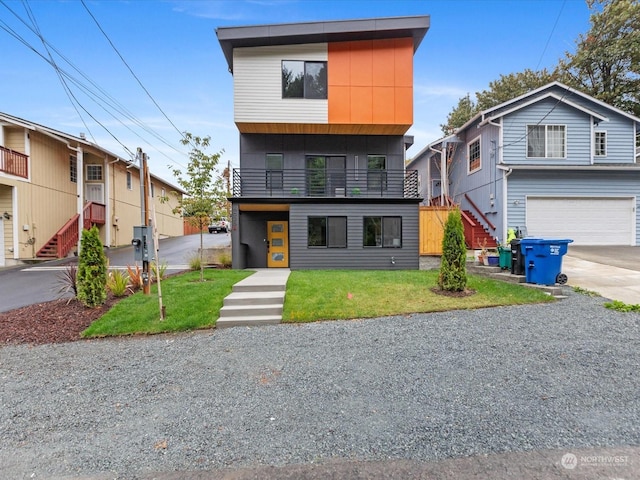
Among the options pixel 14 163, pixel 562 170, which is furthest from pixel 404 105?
pixel 14 163

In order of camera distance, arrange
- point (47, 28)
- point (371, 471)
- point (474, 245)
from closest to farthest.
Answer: point (371, 471), point (47, 28), point (474, 245)

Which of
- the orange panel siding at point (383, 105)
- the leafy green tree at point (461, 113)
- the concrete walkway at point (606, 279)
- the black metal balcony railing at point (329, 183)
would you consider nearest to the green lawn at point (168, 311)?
the black metal balcony railing at point (329, 183)

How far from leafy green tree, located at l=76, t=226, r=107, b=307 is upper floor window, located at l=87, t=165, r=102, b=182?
52.7ft

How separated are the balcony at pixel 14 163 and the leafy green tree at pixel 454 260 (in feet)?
60.6

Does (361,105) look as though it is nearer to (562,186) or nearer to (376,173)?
(376,173)

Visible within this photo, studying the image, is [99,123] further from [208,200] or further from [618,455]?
[618,455]

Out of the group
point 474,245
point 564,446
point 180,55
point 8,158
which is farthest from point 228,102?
point 564,446

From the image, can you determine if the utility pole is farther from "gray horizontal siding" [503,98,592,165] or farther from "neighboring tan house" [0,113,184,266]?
"gray horizontal siding" [503,98,592,165]

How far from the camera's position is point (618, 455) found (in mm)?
2402

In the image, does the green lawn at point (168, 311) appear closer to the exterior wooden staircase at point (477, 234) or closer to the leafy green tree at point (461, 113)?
the exterior wooden staircase at point (477, 234)

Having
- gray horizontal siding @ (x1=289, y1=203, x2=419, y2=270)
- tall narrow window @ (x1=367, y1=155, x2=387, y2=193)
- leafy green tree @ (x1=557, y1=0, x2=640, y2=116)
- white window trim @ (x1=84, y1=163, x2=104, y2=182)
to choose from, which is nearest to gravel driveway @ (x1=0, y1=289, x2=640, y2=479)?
gray horizontal siding @ (x1=289, y1=203, x2=419, y2=270)

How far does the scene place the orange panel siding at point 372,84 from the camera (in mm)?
12344

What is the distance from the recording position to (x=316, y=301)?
7023 mm

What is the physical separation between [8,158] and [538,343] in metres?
20.6
